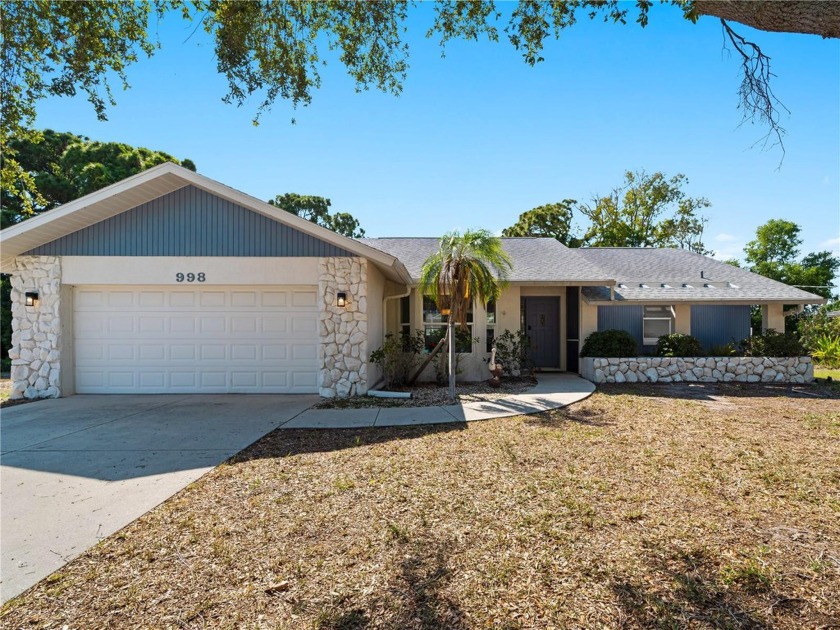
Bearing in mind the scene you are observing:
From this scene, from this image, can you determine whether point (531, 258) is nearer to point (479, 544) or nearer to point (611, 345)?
point (611, 345)

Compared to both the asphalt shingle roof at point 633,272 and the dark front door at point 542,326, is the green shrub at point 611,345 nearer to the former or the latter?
the asphalt shingle roof at point 633,272

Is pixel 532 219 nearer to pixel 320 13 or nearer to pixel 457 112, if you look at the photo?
pixel 457 112

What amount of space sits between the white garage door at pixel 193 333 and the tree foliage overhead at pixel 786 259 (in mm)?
31619

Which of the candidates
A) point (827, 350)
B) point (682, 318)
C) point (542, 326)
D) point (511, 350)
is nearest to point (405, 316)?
point (511, 350)

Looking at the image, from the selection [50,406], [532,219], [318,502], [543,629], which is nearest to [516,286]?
[318,502]

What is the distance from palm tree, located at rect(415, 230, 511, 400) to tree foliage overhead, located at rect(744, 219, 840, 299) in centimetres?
2857

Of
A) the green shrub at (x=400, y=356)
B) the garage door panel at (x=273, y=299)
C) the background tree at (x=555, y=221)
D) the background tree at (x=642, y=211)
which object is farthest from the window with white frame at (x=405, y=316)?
the background tree at (x=642, y=211)

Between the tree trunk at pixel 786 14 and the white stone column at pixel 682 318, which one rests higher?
the tree trunk at pixel 786 14

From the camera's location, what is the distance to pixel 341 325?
8930mm

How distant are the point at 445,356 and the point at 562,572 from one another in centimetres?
813

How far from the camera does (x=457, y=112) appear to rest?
8.72m

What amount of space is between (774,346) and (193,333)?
1491 centimetres

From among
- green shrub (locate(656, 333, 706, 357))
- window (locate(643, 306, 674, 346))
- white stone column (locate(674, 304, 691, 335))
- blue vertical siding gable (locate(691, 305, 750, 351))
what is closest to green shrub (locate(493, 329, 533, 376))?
green shrub (locate(656, 333, 706, 357))

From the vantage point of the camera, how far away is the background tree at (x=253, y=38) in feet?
17.0
